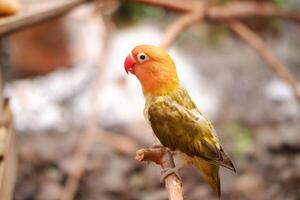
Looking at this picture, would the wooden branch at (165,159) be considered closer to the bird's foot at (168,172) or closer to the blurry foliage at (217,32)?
the bird's foot at (168,172)

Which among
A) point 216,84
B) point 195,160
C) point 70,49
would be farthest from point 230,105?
point 195,160

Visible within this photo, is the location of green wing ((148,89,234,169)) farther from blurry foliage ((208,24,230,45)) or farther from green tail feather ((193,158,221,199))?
blurry foliage ((208,24,230,45))

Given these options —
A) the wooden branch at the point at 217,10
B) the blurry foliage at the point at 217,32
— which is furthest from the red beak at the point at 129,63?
the blurry foliage at the point at 217,32

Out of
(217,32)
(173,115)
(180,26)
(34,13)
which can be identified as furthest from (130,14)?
(173,115)

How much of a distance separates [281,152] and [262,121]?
35cm

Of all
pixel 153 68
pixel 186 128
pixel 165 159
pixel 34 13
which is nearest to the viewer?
pixel 153 68

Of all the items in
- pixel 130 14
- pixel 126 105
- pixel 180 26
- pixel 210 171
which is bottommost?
pixel 210 171

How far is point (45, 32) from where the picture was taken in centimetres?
399

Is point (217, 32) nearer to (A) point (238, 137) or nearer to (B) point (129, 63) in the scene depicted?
(A) point (238, 137)

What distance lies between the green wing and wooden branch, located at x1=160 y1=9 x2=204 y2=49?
117 centimetres

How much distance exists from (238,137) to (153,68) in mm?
2517

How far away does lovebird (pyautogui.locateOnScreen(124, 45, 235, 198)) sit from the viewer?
943 millimetres

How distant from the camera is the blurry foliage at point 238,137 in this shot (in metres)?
3.26

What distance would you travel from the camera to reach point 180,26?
2.33 m
